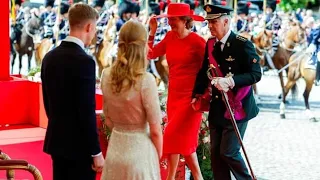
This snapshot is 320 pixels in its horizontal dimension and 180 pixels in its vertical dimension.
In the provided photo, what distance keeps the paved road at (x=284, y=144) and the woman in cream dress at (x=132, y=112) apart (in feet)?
10.7

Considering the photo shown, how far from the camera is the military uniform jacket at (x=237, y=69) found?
186 inches

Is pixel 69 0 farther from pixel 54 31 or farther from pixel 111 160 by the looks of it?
pixel 111 160

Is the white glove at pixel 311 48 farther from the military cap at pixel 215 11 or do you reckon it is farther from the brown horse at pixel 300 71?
the military cap at pixel 215 11

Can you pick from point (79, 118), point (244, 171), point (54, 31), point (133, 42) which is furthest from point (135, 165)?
point (54, 31)

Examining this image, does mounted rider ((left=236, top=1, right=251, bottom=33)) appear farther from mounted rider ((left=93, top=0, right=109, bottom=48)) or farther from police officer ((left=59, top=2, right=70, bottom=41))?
police officer ((left=59, top=2, right=70, bottom=41))

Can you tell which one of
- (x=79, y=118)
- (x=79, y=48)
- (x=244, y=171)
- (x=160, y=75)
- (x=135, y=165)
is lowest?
(x=160, y=75)

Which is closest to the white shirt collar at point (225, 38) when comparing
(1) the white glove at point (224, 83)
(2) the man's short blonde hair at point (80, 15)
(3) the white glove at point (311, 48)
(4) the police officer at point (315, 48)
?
(1) the white glove at point (224, 83)

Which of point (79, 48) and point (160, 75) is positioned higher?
point (79, 48)

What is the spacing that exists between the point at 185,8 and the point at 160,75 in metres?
9.60

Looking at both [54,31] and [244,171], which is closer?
[244,171]

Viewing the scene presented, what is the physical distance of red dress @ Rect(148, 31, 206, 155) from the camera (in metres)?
5.32

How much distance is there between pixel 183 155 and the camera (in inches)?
216

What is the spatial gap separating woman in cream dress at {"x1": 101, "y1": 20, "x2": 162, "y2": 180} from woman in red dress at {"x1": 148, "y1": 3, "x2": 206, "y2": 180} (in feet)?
5.37

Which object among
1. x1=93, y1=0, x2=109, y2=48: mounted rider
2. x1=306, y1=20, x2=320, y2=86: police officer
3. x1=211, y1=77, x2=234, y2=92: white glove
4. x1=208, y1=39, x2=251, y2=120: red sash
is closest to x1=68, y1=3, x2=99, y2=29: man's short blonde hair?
x1=211, y1=77, x2=234, y2=92: white glove
